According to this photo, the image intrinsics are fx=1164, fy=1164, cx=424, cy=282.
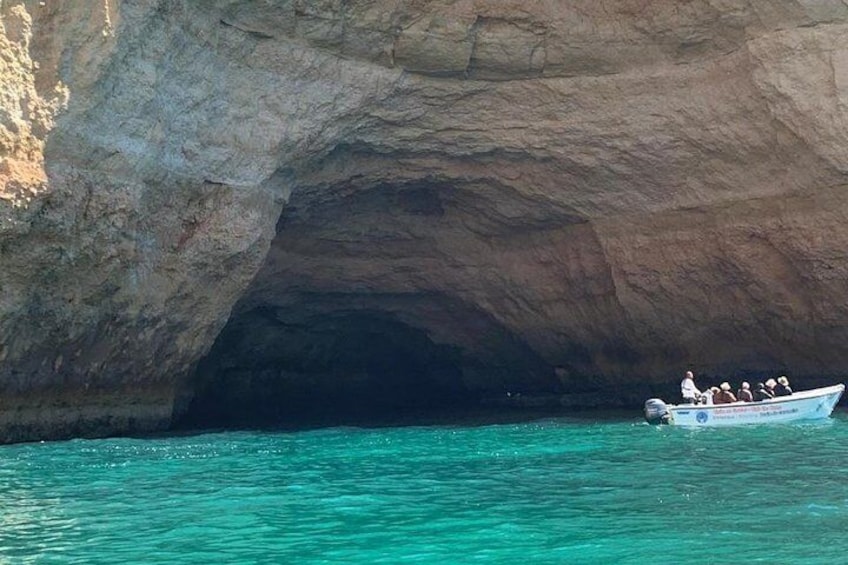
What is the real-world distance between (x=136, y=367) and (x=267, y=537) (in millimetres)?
10506

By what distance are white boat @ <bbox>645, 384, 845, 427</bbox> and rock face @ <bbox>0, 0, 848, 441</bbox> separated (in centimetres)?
247

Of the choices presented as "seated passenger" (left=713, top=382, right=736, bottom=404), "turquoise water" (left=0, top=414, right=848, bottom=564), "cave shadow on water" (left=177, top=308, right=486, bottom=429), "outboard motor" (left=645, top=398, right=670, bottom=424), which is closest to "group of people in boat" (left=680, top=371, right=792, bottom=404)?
"seated passenger" (left=713, top=382, right=736, bottom=404)

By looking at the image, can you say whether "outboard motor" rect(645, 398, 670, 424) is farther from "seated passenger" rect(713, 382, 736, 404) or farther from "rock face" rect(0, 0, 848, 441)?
"rock face" rect(0, 0, 848, 441)

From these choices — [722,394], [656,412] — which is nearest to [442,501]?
[656,412]

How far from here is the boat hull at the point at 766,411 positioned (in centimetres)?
1806

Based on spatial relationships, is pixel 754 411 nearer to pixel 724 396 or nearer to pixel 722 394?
pixel 724 396

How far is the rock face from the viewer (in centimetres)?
1592

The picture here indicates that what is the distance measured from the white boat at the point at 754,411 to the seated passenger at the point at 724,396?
1.20 meters

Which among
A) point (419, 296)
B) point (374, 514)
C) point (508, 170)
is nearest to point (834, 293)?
point (508, 170)

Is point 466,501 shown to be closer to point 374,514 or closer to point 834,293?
point 374,514

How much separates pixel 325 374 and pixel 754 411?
1492 cm

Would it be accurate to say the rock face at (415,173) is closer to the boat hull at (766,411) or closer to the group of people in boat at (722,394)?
the group of people in boat at (722,394)

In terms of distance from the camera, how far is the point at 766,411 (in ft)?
59.5

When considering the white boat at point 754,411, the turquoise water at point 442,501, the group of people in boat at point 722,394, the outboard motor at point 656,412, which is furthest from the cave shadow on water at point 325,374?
the turquoise water at point 442,501
